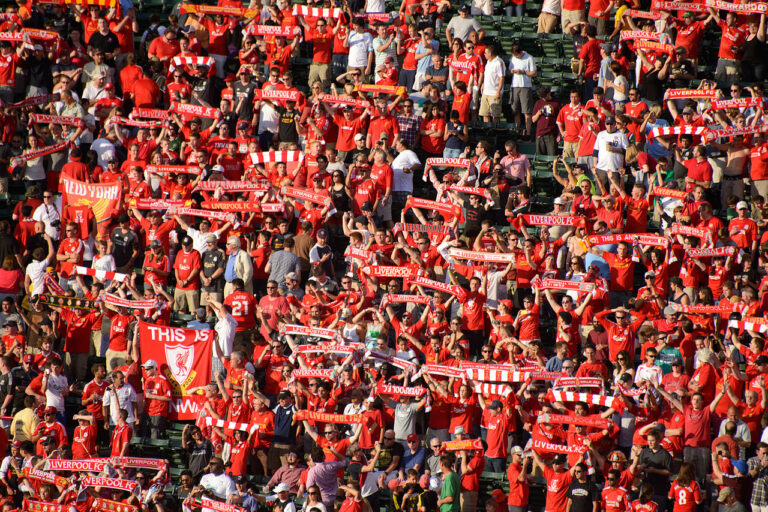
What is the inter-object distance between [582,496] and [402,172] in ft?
23.4

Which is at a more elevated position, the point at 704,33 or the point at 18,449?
the point at 704,33

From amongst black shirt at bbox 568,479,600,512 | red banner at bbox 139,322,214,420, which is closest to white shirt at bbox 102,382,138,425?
red banner at bbox 139,322,214,420

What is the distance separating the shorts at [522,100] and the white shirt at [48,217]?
313 inches

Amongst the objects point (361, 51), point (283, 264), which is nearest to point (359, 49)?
point (361, 51)

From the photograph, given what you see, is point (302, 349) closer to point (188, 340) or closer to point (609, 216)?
point (188, 340)

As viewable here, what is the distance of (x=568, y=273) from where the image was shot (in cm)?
2122

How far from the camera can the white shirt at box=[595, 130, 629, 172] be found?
22.8 m

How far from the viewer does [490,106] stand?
24672 mm

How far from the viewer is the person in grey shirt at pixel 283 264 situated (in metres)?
21.7

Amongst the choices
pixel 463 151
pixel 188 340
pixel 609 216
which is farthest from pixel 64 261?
pixel 609 216

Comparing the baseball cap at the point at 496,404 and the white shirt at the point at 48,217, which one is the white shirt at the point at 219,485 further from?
the white shirt at the point at 48,217

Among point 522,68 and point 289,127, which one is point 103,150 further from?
point 522,68

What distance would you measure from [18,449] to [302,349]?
4.26m

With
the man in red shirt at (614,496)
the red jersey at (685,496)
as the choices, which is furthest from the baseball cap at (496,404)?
the red jersey at (685,496)
